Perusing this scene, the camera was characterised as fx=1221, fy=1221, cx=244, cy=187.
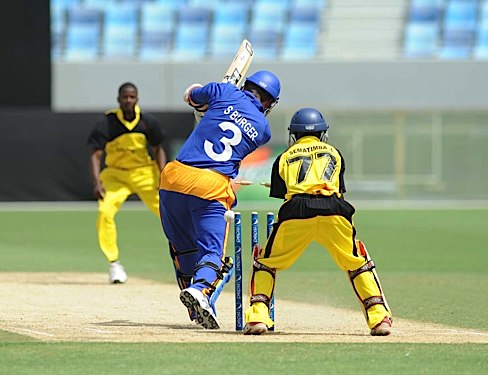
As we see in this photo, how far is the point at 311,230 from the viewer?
27.6 feet

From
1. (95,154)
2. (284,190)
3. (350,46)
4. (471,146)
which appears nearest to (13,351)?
(284,190)

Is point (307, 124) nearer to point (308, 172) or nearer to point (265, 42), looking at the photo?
point (308, 172)

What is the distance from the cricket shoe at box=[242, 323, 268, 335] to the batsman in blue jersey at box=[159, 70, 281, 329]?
0.30 meters

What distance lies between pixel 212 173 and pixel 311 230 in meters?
0.92

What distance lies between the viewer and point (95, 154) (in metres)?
13.5

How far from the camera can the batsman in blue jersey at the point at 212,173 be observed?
8781 mm

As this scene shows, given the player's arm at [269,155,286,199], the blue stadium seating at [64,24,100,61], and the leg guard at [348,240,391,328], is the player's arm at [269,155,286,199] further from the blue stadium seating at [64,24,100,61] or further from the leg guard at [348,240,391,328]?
the blue stadium seating at [64,24,100,61]

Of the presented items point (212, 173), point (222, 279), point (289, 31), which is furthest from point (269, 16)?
point (222, 279)

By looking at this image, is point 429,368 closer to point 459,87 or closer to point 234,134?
point 234,134

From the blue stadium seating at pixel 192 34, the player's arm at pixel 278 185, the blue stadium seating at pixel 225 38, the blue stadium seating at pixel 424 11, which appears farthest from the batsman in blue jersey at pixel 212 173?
the blue stadium seating at pixel 424 11

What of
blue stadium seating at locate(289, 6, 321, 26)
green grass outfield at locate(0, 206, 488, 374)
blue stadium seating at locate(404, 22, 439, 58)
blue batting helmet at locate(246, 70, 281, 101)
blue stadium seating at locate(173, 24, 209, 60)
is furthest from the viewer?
blue stadium seating at locate(289, 6, 321, 26)

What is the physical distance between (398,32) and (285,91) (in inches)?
142

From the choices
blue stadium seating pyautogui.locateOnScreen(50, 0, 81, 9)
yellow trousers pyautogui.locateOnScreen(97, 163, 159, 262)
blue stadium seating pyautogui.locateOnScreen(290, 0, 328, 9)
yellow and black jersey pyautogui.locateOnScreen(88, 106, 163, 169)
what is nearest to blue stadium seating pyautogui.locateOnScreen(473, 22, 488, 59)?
blue stadium seating pyautogui.locateOnScreen(290, 0, 328, 9)

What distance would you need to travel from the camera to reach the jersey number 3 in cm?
891
